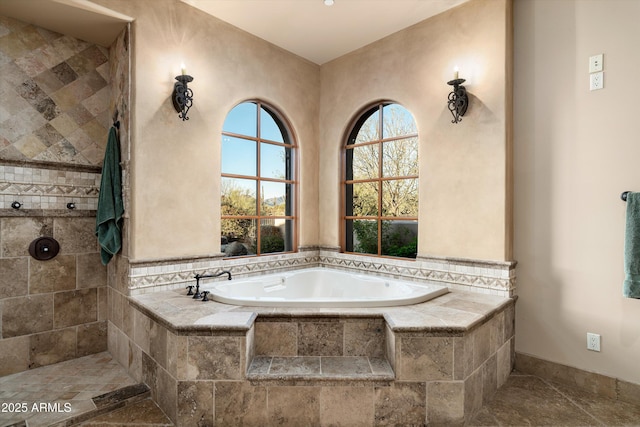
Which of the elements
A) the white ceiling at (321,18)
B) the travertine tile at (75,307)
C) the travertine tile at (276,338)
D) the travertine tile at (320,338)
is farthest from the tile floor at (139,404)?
the white ceiling at (321,18)

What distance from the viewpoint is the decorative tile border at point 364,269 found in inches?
91.4

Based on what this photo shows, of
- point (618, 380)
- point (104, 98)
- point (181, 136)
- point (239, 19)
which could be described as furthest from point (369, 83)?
point (618, 380)

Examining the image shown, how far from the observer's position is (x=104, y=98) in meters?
2.65

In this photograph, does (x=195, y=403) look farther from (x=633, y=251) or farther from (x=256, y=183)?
(x=633, y=251)

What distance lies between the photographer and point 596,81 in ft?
6.75

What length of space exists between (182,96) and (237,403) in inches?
80.9

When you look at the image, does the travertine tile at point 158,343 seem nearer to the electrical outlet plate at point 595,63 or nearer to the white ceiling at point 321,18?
the white ceiling at point 321,18

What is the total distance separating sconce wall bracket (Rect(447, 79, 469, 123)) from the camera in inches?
96.2

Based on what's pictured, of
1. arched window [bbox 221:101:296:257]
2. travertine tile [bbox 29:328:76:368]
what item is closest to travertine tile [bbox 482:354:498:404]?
arched window [bbox 221:101:296:257]

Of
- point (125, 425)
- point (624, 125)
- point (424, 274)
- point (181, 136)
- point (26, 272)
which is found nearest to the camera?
point (125, 425)

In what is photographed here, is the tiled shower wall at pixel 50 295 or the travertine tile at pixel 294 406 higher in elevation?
the tiled shower wall at pixel 50 295

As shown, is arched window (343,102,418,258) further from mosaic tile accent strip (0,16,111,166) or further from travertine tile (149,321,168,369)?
mosaic tile accent strip (0,16,111,166)

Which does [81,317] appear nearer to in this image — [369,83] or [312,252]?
[312,252]

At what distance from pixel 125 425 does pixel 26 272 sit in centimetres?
139
